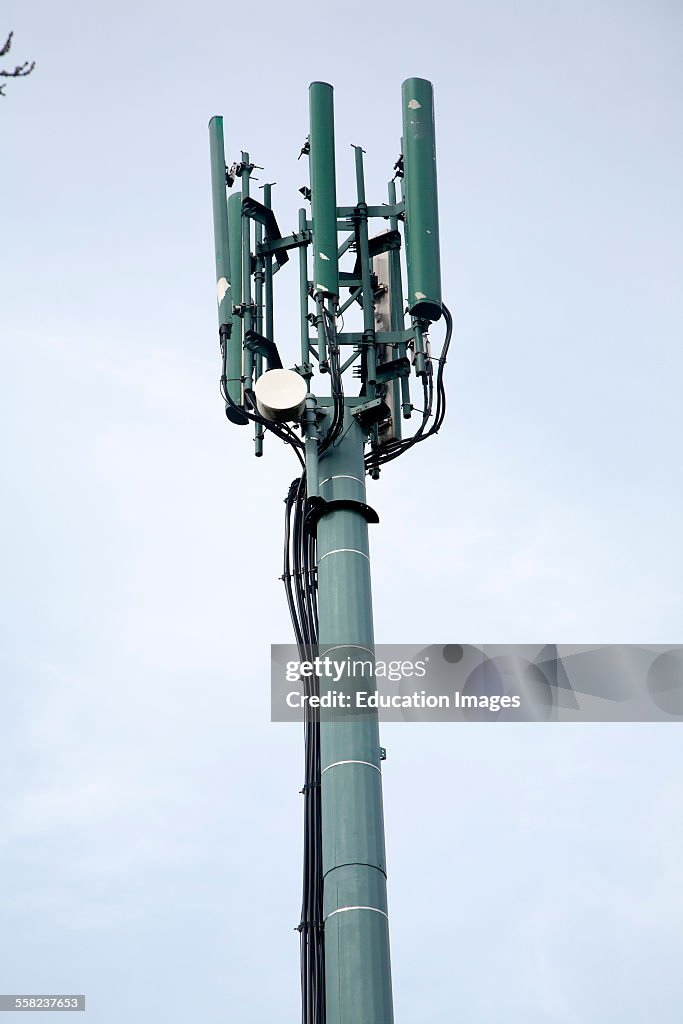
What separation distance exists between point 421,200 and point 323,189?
6.86 feet

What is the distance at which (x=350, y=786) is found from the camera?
26.6 metres

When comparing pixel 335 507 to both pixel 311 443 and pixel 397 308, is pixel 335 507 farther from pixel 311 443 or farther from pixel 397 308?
pixel 397 308

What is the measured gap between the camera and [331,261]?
101 ft

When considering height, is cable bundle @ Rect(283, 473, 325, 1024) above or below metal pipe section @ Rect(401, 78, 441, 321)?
below

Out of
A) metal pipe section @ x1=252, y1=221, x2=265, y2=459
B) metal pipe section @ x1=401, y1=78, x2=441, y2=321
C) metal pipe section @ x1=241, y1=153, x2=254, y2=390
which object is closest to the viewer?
metal pipe section @ x1=401, y1=78, x2=441, y2=321

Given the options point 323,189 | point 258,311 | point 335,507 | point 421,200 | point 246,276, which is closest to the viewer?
point 335,507

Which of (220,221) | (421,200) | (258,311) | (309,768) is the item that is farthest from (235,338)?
(309,768)

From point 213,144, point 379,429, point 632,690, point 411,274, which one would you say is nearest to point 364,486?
point 379,429

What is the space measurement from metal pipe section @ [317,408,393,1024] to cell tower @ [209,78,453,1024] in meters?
0.03

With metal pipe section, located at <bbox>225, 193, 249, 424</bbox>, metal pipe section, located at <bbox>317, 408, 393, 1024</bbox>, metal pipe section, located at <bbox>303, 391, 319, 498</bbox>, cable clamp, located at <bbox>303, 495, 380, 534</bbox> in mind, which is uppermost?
metal pipe section, located at <bbox>225, 193, 249, 424</bbox>

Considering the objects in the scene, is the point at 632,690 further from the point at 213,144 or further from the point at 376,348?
the point at 213,144
